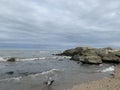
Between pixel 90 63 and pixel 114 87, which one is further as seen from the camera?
pixel 90 63

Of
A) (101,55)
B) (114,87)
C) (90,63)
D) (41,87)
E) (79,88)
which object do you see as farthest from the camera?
(101,55)

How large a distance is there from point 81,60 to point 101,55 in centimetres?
601

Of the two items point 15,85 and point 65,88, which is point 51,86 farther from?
point 15,85

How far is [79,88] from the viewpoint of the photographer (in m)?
17.0

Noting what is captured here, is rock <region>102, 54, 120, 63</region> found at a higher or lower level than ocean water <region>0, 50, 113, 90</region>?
higher

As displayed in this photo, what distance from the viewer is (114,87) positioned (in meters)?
15.9

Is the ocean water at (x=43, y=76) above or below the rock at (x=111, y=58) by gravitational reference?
below

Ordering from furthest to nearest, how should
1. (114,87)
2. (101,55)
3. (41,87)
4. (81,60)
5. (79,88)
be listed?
(101,55) → (81,60) → (41,87) → (79,88) → (114,87)

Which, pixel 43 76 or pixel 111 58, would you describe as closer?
pixel 43 76

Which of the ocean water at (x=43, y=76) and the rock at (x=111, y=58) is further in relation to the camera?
the rock at (x=111, y=58)

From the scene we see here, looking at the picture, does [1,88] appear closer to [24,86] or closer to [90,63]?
[24,86]

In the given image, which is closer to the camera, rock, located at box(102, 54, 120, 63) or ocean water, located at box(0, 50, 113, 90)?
ocean water, located at box(0, 50, 113, 90)

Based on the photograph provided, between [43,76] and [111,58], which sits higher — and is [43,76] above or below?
below

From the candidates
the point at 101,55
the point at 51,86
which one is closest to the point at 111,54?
the point at 101,55
